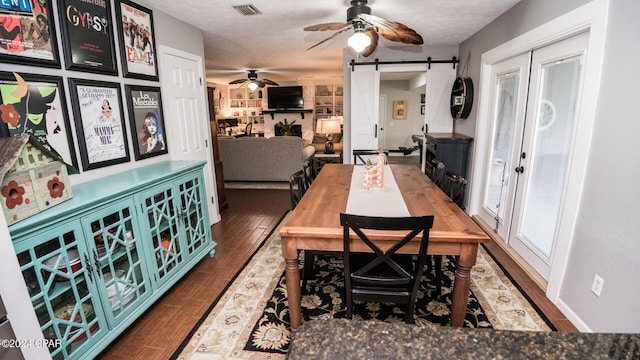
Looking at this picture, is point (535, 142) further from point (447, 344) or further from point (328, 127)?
point (328, 127)

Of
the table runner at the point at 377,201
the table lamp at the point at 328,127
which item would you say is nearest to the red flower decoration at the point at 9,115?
the table runner at the point at 377,201

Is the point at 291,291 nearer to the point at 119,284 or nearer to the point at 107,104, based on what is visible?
the point at 119,284

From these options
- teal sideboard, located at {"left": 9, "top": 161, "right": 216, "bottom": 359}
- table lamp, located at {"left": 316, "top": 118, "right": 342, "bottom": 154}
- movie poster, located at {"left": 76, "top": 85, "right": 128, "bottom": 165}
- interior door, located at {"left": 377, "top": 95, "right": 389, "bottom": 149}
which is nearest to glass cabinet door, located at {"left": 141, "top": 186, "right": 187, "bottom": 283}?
teal sideboard, located at {"left": 9, "top": 161, "right": 216, "bottom": 359}

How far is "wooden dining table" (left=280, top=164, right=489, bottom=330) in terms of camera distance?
1.55m

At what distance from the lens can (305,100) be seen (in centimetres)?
998

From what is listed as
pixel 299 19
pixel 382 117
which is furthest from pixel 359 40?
pixel 382 117

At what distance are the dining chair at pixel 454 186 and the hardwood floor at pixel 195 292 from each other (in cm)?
194

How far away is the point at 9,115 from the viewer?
167 cm

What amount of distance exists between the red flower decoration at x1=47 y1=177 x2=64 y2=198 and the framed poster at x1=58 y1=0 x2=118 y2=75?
0.92 metres

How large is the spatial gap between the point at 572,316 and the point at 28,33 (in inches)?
149

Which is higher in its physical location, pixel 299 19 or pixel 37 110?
pixel 299 19

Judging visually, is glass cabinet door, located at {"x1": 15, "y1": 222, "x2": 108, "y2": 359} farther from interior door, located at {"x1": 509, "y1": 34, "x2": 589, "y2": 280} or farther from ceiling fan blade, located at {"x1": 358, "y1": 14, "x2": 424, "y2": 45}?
interior door, located at {"x1": 509, "y1": 34, "x2": 589, "y2": 280}

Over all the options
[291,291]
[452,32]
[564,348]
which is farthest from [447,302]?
[452,32]

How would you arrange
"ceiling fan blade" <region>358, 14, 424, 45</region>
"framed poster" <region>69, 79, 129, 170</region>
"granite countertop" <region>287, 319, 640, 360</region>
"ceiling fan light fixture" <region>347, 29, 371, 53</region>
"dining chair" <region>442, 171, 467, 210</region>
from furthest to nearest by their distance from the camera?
"ceiling fan light fixture" <region>347, 29, 371, 53</region>, "ceiling fan blade" <region>358, 14, 424, 45</region>, "dining chair" <region>442, 171, 467, 210</region>, "framed poster" <region>69, 79, 129, 170</region>, "granite countertop" <region>287, 319, 640, 360</region>
